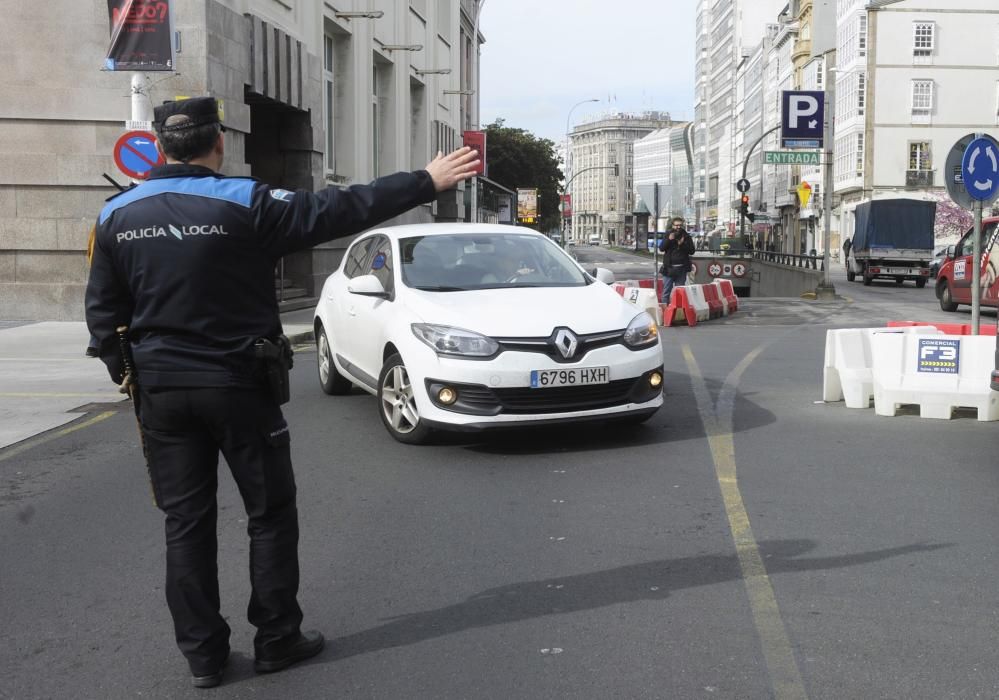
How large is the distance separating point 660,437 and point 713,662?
4321mm

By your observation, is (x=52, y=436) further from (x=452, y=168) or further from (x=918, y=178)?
(x=918, y=178)

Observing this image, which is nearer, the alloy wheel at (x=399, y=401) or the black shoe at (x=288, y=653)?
the black shoe at (x=288, y=653)

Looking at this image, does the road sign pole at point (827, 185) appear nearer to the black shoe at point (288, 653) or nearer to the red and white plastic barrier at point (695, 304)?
the red and white plastic barrier at point (695, 304)

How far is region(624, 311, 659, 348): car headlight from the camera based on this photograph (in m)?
7.82

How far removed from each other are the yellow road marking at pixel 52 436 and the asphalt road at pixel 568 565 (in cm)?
12

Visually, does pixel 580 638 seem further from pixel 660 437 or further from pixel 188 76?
pixel 188 76

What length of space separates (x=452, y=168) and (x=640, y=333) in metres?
4.36

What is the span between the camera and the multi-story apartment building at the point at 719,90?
414 feet

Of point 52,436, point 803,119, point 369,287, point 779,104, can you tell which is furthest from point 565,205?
point 52,436

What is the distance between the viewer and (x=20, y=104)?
1827 centimetres

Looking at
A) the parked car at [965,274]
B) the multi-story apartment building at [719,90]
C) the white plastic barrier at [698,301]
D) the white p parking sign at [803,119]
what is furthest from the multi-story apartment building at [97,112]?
the multi-story apartment building at [719,90]

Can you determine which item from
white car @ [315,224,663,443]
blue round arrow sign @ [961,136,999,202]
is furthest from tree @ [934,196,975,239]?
white car @ [315,224,663,443]

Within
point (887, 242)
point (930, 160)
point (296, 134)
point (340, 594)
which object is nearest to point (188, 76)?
point (296, 134)

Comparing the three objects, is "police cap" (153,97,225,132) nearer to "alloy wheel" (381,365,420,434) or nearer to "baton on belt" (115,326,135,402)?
"baton on belt" (115,326,135,402)
